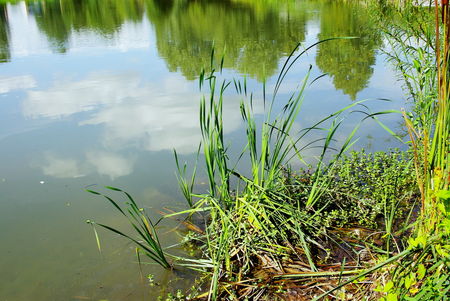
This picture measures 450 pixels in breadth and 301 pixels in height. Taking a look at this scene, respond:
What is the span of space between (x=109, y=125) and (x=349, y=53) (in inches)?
210

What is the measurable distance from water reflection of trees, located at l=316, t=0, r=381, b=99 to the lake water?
0.13 feet

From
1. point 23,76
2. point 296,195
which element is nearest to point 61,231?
point 296,195

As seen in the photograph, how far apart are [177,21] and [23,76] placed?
8.79 m

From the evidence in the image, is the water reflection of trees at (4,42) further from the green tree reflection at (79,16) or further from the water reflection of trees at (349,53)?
the water reflection of trees at (349,53)

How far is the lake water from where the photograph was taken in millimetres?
2305

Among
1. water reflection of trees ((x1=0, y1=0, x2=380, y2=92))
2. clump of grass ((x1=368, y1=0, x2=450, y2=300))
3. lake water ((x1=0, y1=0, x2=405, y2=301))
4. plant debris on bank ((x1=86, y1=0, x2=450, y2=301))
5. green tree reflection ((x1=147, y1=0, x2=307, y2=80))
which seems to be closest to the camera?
clump of grass ((x1=368, y1=0, x2=450, y2=300))

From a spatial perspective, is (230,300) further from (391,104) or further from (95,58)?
(95,58)

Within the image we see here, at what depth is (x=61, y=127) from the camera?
4320 mm

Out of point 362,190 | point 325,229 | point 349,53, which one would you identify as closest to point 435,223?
point 325,229

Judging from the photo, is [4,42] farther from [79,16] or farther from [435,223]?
[435,223]

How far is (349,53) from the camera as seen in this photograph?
7.89m

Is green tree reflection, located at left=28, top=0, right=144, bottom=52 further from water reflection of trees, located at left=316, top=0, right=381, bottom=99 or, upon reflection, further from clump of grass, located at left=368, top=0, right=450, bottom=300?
clump of grass, located at left=368, top=0, right=450, bottom=300

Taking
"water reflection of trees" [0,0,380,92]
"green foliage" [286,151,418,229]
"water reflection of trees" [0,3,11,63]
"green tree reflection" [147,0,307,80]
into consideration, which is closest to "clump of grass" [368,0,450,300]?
"green foliage" [286,151,418,229]

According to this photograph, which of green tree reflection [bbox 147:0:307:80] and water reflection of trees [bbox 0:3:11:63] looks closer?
green tree reflection [bbox 147:0:307:80]
